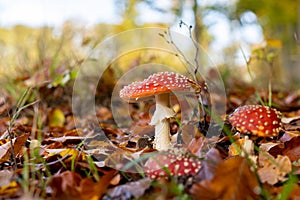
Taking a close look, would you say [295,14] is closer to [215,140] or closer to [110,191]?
[215,140]

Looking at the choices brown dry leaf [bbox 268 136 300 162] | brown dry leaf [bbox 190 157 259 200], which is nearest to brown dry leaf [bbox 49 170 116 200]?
brown dry leaf [bbox 190 157 259 200]

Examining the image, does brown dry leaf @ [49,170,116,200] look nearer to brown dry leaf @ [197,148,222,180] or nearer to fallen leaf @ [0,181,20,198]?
fallen leaf @ [0,181,20,198]

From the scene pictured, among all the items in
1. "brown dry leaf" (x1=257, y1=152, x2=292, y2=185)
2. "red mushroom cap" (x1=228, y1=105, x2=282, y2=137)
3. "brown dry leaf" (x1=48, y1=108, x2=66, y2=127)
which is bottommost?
"brown dry leaf" (x1=48, y1=108, x2=66, y2=127)

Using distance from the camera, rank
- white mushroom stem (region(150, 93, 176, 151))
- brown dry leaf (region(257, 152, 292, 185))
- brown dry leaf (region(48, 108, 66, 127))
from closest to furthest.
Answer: brown dry leaf (region(257, 152, 292, 185)), white mushroom stem (region(150, 93, 176, 151)), brown dry leaf (region(48, 108, 66, 127))

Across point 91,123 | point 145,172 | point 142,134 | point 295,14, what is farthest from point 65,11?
point 295,14

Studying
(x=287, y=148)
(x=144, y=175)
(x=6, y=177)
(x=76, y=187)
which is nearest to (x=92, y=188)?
(x=76, y=187)

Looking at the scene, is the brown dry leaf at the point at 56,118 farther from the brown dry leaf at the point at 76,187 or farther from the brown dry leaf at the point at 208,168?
the brown dry leaf at the point at 208,168
